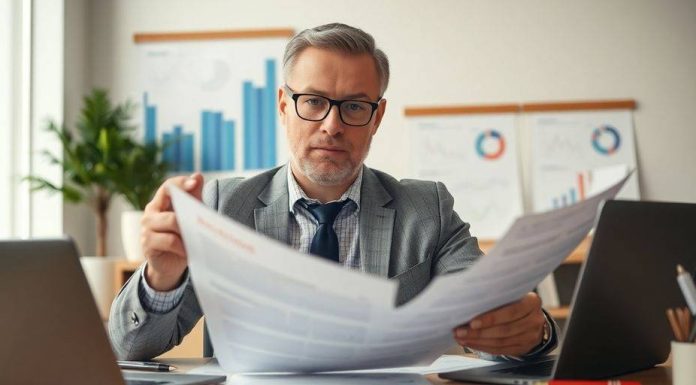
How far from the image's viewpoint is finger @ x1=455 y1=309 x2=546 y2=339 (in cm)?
95

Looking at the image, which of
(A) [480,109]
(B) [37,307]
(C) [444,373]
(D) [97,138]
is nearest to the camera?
(B) [37,307]

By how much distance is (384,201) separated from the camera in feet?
5.42

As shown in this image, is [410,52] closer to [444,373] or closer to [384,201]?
[384,201]

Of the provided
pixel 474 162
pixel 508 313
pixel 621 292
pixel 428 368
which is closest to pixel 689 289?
pixel 621 292

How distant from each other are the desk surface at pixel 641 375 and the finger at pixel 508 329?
0.09 metres

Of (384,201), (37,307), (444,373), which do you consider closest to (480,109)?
(384,201)

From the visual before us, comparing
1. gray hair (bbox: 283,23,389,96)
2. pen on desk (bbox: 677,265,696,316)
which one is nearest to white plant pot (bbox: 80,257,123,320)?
gray hair (bbox: 283,23,389,96)

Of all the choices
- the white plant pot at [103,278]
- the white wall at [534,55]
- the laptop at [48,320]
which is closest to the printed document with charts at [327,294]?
the laptop at [48,320]

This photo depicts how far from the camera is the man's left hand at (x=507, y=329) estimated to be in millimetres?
951

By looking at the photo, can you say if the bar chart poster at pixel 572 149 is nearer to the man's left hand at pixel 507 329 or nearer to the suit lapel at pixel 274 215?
the suit lapel at pixel 274 215

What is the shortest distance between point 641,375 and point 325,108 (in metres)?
0.78

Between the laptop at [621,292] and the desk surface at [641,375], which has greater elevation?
the laptop at [621,292]

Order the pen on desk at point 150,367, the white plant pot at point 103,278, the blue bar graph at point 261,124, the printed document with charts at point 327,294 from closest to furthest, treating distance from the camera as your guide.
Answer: the printed document with charts at point 327,294 < the pen on desk at point 150,367 < the white plant pot at point 103,278 < the blue bar graph at point 261,124

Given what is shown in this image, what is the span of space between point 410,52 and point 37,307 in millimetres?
3202
